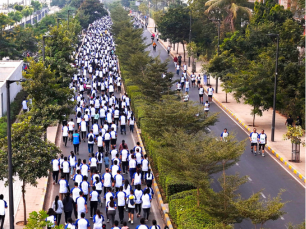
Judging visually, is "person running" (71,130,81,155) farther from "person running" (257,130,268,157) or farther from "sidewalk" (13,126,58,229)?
"person running" (257,130,268,157)

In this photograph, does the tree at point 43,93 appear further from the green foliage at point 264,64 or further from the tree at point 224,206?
the green foliage at point 264,64

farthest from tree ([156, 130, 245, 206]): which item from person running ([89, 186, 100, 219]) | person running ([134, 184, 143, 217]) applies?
person running ([89, 186, 100, 219])

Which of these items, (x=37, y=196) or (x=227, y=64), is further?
(x=227, y=64)

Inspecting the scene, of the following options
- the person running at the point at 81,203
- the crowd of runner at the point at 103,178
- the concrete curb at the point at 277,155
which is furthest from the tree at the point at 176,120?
the person running at the point at 81,203

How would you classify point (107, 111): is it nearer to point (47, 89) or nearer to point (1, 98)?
point (47, 89)

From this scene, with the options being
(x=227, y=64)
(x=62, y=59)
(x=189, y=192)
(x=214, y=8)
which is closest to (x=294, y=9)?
(x=227, y=64)

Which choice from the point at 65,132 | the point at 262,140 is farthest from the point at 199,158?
the point at 65,132

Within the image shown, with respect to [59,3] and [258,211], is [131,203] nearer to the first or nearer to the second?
[258,211]
